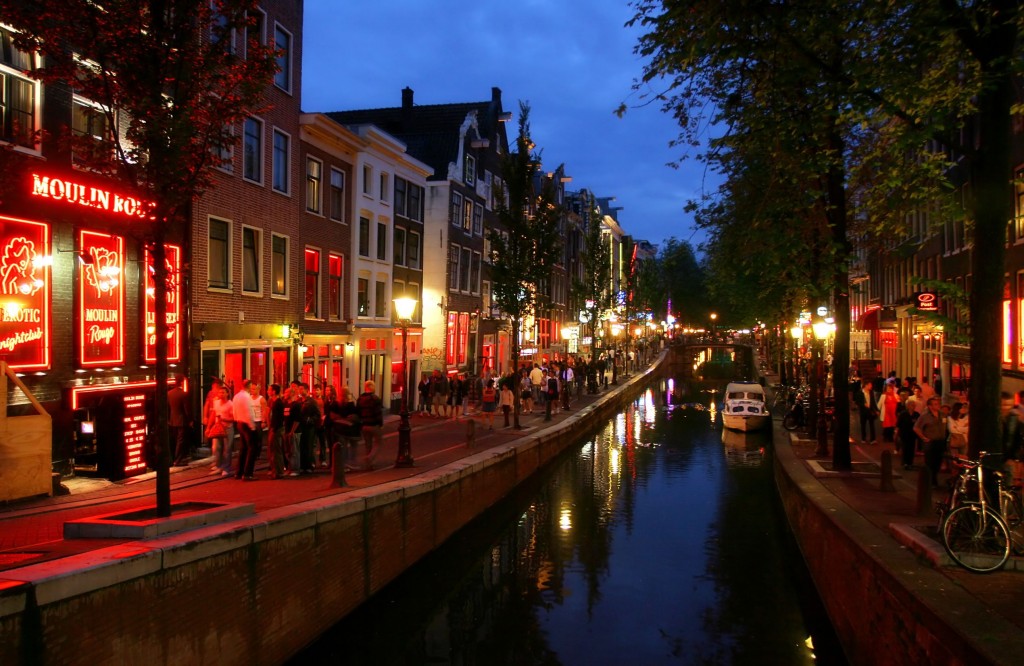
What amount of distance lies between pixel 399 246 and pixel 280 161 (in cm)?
939

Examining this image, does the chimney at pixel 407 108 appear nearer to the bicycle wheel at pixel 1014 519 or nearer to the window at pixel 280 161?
the window at pixel 280 161

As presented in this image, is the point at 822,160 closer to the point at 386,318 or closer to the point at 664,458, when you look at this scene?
the point at 664,458

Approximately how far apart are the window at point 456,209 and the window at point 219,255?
58.8 ft

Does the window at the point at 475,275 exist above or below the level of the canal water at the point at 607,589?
above

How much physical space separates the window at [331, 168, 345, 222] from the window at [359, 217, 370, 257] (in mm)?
1536

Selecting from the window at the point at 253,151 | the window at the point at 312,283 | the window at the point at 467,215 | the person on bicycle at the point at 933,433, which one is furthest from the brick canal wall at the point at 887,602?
the window at the point at 467,215

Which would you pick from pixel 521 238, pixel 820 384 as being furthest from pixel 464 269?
pixel 820 384

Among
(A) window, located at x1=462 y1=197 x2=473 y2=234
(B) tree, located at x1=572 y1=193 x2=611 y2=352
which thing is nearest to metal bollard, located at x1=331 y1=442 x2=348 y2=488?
(A) window, located at x1=462 y1=197 x2=473 y2=234

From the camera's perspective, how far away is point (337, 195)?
27.3 m

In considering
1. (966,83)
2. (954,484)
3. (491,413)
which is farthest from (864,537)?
(491,413)

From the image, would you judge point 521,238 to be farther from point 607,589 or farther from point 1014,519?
point 1014,519

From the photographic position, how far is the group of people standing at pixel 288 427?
1488 cm

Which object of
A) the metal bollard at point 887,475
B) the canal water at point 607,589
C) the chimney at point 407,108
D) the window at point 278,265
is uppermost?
the chimney at point 407,108

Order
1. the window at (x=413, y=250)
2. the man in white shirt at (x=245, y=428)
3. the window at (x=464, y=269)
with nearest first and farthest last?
the man in white shirt at (x=245, y=428) < the window at (x=413, y=250) < the window at (x=464, y=269)
